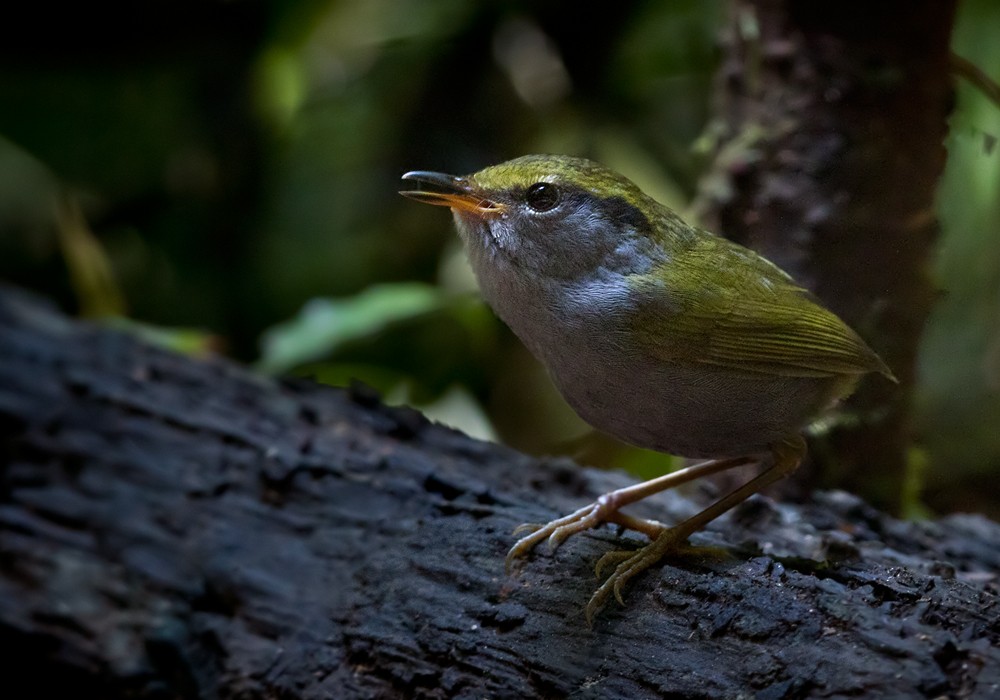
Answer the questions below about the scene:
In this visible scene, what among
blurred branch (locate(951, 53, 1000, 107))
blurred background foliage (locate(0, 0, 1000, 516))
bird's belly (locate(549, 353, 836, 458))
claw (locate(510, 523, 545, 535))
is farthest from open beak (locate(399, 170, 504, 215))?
blurred background foliage (locate(0, 0, 1000, 516))

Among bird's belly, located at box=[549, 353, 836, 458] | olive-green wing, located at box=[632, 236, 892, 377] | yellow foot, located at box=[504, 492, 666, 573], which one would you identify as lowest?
yellow foot, located at box=[504, 492, 666, 573]

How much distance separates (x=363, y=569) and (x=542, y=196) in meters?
1.41

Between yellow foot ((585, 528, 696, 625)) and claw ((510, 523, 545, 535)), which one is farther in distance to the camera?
claw ((510, 523, 545, 535))

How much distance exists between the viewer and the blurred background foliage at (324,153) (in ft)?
17.3

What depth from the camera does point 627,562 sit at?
269 centimetres

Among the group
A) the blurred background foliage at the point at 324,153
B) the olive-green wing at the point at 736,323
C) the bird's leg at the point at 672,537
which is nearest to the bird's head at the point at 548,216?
the olive-green wing at the point at 736,323

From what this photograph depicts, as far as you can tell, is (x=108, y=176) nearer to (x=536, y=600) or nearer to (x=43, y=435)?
(x=43, y=435)

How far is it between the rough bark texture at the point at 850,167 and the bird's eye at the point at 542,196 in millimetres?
1033

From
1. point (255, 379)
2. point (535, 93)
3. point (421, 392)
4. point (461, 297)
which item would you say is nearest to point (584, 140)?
point (535, 93)

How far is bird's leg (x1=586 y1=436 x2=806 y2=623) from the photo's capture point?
265cm

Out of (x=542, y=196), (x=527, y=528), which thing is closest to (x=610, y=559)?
(x=527, y=528)

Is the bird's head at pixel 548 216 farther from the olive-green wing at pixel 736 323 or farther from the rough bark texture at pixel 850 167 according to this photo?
the rough bark texture at pixel 850 167

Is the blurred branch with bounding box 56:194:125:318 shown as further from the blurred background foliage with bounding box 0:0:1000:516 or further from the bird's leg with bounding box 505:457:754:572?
the bird's leg with bounding box 505:457:754:572

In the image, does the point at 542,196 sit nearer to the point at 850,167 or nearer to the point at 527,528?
the point at 527,528
